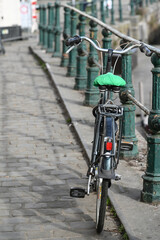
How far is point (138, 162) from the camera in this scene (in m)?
6.34

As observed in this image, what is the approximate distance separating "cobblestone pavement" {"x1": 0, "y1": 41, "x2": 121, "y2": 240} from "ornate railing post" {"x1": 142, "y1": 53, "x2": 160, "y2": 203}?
432 mm

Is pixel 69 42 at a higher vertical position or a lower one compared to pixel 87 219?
higher

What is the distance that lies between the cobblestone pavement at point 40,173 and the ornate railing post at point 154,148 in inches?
17.0

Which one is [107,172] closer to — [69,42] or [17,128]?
[69,42]

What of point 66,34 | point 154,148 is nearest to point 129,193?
point 154,148

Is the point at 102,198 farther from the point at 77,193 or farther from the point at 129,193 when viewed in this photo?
the point at 129,193

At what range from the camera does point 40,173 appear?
20.2 feet

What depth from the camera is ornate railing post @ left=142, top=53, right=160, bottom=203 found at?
494cm

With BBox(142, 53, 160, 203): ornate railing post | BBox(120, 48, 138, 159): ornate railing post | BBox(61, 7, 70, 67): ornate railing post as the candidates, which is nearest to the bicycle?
BBox(142, 53, 160, 203): ornate railing post

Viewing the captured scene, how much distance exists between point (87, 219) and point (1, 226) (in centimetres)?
68

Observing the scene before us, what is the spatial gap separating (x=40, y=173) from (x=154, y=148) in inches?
61.0

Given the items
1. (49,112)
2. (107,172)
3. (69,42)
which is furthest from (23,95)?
(107,172)

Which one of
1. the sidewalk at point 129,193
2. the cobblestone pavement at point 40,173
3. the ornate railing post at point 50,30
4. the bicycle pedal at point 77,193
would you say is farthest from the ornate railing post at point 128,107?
the ornate railing post at point 50,30

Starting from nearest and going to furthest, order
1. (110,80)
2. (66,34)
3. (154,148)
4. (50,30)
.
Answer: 1. (110,80)
2. (154,148)
3. (66,34)
4. (50,30)
